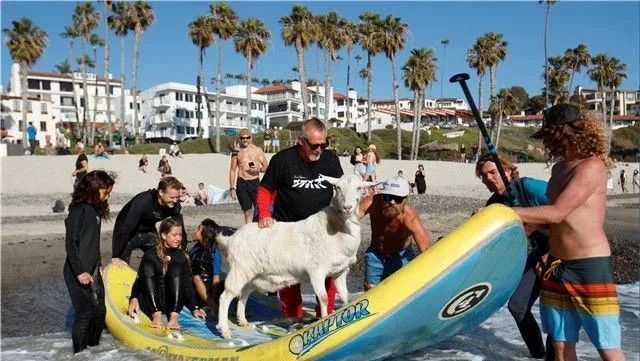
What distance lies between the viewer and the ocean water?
6.10 m

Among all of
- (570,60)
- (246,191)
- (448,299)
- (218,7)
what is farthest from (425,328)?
(570,60)

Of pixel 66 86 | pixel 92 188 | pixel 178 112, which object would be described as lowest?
pixel 92 188

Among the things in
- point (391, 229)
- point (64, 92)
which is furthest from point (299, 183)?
point (64, 92)

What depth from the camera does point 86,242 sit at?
19.7 ft

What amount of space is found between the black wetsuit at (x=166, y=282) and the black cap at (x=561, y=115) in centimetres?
409

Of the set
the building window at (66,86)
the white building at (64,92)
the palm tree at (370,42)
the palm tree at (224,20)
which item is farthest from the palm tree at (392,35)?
the building window at (66,86)

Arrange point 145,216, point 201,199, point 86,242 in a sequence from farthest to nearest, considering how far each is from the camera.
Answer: point 201,199, point 145,216, point 86,242

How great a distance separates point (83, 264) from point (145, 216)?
1.25 m

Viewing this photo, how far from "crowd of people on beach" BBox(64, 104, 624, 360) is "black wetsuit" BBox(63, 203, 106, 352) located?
10 millimetres

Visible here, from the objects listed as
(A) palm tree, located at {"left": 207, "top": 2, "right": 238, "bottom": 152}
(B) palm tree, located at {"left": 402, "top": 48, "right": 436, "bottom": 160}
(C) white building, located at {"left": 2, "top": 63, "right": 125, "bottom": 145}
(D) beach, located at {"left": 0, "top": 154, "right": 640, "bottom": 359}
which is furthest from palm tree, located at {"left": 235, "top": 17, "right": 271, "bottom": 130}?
(C) white building, located at {"left": 2, "top": 63, "right": 125, "bottom": 145}

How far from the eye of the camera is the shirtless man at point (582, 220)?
3.88 meters

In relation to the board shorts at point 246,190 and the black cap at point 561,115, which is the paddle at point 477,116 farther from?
the board shorts at point 246,190

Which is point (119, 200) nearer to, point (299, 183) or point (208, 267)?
point (208, 267)

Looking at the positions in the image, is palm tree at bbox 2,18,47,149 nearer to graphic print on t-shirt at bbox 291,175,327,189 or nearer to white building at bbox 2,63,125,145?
white building at bbox 2,63,125,145
